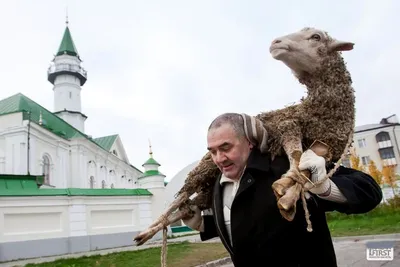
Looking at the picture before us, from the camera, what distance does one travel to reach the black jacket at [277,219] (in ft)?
5.44

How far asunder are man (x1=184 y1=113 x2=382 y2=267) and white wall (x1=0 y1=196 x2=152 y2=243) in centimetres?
1212

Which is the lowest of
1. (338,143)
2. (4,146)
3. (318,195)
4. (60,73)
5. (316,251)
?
(316,251)

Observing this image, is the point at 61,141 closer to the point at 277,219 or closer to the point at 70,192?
the point at 70,192

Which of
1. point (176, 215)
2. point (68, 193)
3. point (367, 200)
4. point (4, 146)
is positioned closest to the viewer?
point (367, 200)

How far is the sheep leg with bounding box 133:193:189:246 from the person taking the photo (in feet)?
6.41

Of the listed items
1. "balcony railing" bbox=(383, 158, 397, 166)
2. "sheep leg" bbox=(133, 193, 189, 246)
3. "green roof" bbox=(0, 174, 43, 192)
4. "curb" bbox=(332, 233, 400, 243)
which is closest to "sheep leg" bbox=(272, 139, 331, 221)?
"sheep leg" bbox=(133, 193, 189, 246)

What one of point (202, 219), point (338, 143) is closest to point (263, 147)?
point (338, 143)

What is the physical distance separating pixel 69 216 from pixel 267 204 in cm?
1291

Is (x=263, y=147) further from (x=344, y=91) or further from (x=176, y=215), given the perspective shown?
(x=176, y=215)

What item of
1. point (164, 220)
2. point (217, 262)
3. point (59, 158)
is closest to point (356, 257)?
point (217, 262)

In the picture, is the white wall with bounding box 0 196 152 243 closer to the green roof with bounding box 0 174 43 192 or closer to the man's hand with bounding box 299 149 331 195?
the green roof with bounding box 0 174 43 192

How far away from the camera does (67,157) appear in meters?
28.2

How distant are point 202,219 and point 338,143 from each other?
38.4 inches

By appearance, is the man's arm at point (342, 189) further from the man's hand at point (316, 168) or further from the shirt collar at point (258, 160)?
the shirt collar at point (258, 160)
